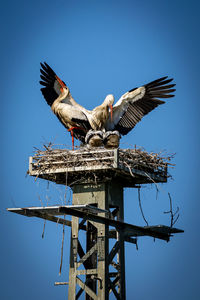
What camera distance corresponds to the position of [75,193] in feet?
46.9

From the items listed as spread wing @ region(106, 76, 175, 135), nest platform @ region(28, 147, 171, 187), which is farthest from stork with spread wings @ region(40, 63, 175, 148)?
nest platform @ region(28, 147, 171, 187)

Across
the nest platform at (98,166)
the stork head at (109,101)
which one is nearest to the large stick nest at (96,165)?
the nest platform at (98,166)

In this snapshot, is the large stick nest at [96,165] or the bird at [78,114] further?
the bird at [78,114]

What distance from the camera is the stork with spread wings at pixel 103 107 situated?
51.9 feet

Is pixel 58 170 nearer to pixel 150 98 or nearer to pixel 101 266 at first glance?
pixel 101 266

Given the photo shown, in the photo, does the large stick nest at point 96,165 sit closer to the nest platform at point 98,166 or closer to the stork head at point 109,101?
the nest platform at point 98,166

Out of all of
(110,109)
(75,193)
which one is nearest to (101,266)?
(75,193)

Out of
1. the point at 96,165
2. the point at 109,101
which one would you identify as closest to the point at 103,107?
the point at 109,101

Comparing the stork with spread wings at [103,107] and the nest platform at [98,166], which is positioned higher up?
the stork with spread wings at [103,107]

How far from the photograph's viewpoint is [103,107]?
624 inches

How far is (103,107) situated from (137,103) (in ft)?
3.64

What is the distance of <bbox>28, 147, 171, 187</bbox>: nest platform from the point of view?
529 inches

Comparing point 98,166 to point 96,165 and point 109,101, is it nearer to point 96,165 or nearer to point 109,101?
point 96,165

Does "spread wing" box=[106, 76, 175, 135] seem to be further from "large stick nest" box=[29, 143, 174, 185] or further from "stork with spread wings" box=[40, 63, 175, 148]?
"large stick nest" box=[29, 143, 174, 185]
